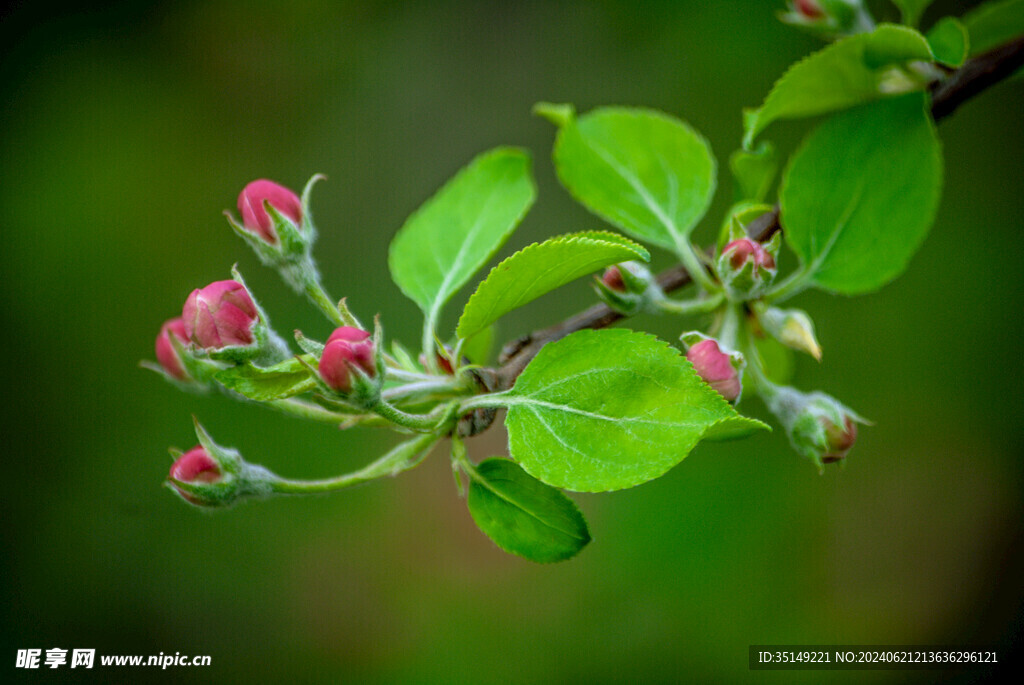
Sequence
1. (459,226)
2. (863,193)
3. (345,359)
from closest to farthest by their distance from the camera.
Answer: (345,359), (863,193), (459,226)

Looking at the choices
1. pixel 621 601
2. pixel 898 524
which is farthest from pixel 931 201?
pixel 898 524

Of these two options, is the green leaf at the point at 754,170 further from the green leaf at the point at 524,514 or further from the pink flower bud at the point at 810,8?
the green leaf at the point at 524,514

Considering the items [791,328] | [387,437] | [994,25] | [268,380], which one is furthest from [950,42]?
[387,437]

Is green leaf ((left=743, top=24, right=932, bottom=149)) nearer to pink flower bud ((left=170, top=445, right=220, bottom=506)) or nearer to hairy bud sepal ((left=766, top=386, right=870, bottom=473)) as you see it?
hairy bud sepal ((left=766, top=386, right=870, bottom=473))

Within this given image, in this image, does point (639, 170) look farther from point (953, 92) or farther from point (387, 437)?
point (387, 437)

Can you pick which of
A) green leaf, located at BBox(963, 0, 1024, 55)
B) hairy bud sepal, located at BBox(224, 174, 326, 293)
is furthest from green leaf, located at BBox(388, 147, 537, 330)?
green leaf, located at BBox(963, 0, 1024, 55)
